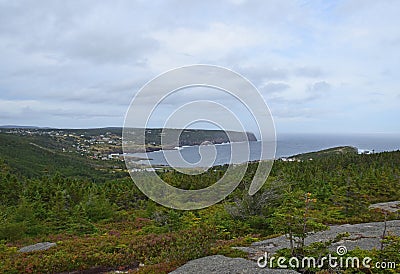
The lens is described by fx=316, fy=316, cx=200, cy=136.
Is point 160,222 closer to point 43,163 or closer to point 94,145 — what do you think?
point 43,163

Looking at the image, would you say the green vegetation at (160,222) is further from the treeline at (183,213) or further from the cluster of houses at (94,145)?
the cluster of houses at (94,145)

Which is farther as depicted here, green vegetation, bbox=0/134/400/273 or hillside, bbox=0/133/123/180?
hillside, bbox=0/133/123/180

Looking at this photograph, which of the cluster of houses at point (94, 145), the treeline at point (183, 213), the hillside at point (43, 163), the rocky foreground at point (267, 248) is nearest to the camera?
the rocky foreground at point (267, 248)

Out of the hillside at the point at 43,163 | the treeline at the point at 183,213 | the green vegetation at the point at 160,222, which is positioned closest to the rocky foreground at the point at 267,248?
the green vegetation at the point at 160,222

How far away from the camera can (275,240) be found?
45.2 feet

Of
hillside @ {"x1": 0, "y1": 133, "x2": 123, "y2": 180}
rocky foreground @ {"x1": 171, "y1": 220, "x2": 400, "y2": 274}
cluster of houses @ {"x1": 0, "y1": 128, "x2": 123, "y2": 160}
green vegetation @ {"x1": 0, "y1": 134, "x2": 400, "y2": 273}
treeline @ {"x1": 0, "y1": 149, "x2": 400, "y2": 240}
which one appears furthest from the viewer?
cluster of houses @ {"x1": 0, "y1": 128, "x2": 123, "y2": 160}

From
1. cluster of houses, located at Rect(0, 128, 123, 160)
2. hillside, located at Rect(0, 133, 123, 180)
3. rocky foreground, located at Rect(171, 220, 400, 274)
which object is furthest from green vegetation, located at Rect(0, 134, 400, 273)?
cluster of houses, located at Rect(0, 128, 123, 160)

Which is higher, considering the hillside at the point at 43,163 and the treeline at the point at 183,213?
the treeline at the point at 183,213

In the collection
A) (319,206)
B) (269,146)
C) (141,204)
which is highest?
(269,146)

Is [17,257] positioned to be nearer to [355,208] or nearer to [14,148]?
[355,208]

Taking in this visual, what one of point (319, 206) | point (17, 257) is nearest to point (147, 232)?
point (17, 257)

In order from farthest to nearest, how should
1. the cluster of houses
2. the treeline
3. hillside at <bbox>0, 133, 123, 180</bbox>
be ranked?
1. the cluster of houses
2. hillside at <bbox>0, 133, 123, 180</bbox>
3. the treeline

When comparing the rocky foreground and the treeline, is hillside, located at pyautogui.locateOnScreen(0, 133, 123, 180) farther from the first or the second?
the rocky foreground

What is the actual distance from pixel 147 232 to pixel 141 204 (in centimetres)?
1340
